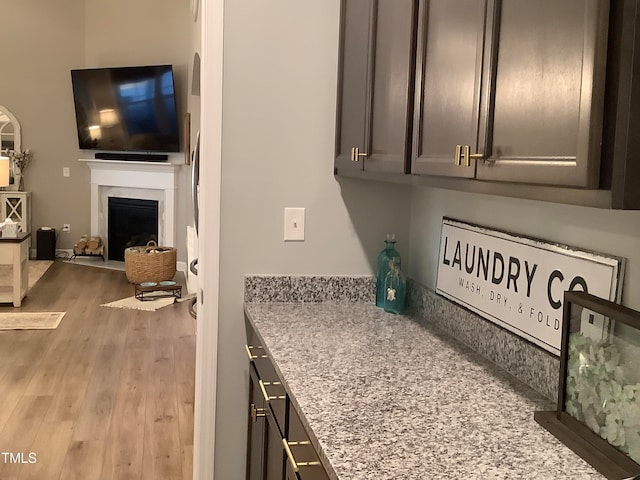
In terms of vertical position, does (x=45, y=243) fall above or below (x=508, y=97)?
below

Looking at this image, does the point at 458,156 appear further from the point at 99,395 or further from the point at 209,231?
the point at 99,395

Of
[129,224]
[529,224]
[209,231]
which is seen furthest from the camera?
[129,224]

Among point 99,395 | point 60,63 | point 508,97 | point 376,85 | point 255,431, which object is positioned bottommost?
point 99,395

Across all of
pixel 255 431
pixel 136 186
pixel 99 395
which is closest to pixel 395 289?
pixel 255 431

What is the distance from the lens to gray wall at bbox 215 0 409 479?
2295mm

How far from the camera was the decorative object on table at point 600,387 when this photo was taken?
1.14m

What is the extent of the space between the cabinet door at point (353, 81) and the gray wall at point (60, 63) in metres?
5.89

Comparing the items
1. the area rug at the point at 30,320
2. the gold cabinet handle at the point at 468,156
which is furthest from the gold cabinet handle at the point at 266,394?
the area rug at the point at 30,320

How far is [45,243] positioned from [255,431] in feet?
23.3

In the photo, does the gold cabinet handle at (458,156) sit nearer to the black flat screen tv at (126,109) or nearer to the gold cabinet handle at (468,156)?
the gold cabinet handle at (468,156)

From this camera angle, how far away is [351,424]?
1.33 m

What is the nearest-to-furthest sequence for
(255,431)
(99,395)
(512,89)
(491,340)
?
(512,89)
(491,340)
(255,431)
(99,395)

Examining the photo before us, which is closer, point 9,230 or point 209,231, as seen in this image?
point 209,231

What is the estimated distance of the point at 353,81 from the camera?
7.23 ft
